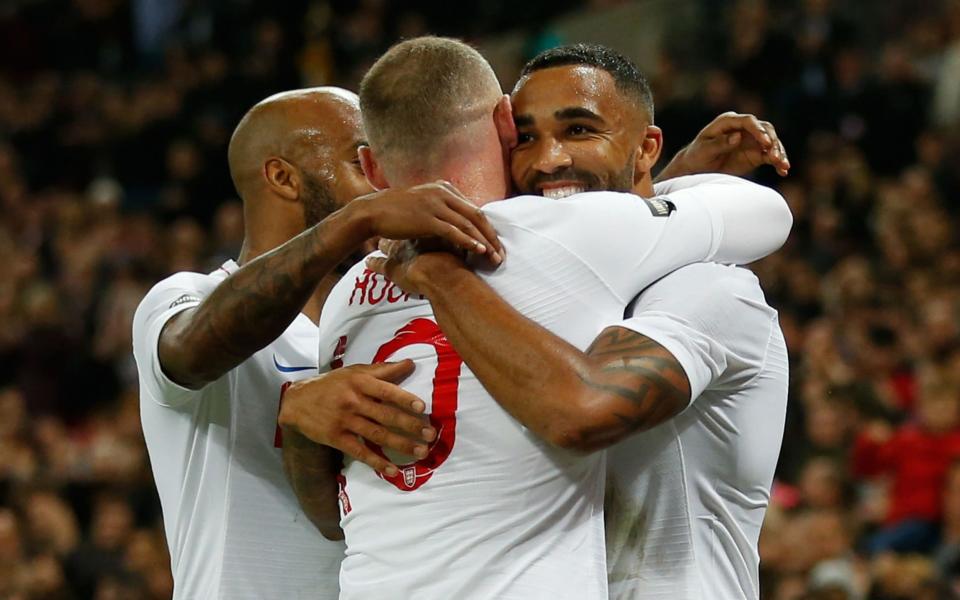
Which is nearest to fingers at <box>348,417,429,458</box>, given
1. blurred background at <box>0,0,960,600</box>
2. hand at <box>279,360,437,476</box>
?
hand at <box>279,360,437,476</box>

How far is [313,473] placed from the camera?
3.40m

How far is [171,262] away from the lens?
12852mm

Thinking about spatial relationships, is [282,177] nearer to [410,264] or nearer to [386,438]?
[410,264]

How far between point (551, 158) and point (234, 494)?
1265mm

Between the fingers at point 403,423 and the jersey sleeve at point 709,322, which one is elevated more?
the jersey sleeve at point 709,322

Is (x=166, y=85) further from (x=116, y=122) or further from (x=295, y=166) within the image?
(x=295, y=166)

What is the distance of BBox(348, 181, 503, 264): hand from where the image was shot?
2.94 metres

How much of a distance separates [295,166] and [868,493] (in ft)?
16.9

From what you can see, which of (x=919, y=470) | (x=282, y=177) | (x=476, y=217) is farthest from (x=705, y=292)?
(x=919, y=470)

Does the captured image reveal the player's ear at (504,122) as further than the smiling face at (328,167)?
No

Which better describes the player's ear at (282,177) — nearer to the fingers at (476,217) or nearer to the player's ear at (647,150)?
the player's ear at (647,150)

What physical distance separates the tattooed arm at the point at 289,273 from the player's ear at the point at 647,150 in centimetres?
65

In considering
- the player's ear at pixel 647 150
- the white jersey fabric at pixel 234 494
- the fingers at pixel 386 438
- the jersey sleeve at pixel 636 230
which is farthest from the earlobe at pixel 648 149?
the white jersey fabric at pixel 234 494

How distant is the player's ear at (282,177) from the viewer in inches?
167
